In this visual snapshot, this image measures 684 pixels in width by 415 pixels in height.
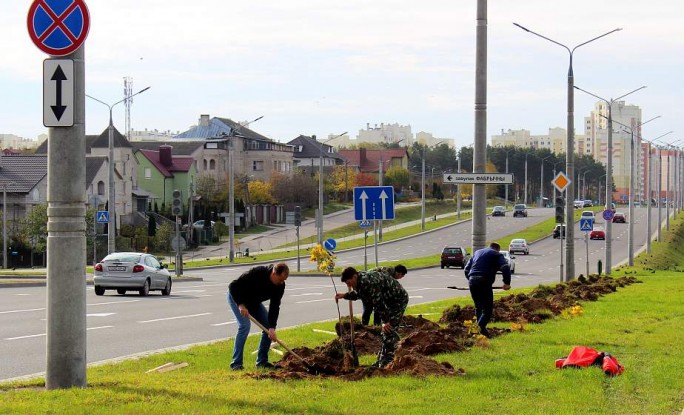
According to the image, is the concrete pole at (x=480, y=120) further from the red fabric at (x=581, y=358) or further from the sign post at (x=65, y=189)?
the sign post at (x=65, y=189)

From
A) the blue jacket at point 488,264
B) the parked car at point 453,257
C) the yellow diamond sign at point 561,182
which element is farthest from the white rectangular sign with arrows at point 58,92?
the parked car at point 453,257

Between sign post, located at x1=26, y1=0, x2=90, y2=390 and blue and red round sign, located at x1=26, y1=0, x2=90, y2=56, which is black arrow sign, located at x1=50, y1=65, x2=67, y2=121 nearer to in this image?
sign post, located at x1=26, y1=0, x2=90, y2=390

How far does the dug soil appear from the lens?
11922mm

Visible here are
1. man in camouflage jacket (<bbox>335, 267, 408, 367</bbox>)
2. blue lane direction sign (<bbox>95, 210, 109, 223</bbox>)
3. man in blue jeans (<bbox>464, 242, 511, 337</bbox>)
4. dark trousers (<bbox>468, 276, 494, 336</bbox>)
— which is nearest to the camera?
man in camouflage jacket (<bbox>335, 267, 408, 367</bbox>)

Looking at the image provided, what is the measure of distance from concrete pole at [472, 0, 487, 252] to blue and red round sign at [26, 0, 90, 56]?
11.1 metres

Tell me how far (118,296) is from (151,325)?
11350 millimetres

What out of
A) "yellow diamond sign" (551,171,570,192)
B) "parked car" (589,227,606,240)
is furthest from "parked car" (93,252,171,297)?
"parked car" (589,227,606,240)

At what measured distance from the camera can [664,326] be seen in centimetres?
1888

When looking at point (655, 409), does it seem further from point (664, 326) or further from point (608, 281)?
point (608, 281)

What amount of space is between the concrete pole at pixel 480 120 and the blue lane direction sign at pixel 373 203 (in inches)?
61.6

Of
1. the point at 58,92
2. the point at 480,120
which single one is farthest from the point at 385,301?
the point at 480,120

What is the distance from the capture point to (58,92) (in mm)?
10234

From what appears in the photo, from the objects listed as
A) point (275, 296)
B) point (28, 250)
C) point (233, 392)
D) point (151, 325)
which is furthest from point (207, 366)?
point (28, 250)

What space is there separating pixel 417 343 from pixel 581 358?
7.54ft
